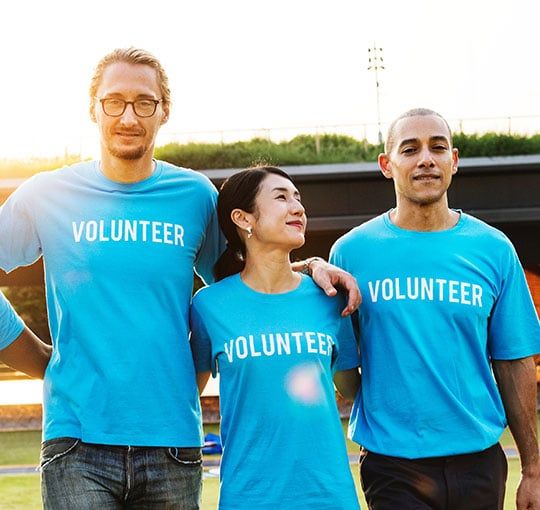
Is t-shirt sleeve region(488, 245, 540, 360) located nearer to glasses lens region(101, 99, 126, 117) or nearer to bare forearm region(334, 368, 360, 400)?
bare forearm region(334, 368, 360, 400)

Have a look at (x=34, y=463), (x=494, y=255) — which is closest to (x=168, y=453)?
(x=494, y=255)

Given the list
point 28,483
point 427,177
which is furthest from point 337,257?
point 28,483

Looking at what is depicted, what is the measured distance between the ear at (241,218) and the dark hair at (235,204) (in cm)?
1

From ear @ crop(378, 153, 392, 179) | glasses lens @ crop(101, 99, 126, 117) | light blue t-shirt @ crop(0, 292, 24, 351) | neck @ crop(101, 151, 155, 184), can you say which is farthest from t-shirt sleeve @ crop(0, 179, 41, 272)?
ear @ crop(378, 153, 392, 179)

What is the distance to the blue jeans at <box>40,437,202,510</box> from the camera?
2754mm

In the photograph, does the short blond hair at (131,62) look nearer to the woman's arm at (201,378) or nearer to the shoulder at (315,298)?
the shoulder at (315,298)

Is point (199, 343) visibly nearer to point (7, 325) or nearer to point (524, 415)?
point (7, 325)

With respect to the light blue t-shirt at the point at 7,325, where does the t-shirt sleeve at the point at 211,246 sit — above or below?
above

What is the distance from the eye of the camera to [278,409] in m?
2.88

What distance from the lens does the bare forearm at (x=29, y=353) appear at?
3.07 m

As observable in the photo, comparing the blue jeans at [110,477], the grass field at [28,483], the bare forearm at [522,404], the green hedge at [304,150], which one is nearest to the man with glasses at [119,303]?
the blue jeans at [110,477]

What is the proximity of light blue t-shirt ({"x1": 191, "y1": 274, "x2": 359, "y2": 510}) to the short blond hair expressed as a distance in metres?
0.80

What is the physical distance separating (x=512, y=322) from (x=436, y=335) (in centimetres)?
34

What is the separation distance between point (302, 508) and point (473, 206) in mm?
13412
